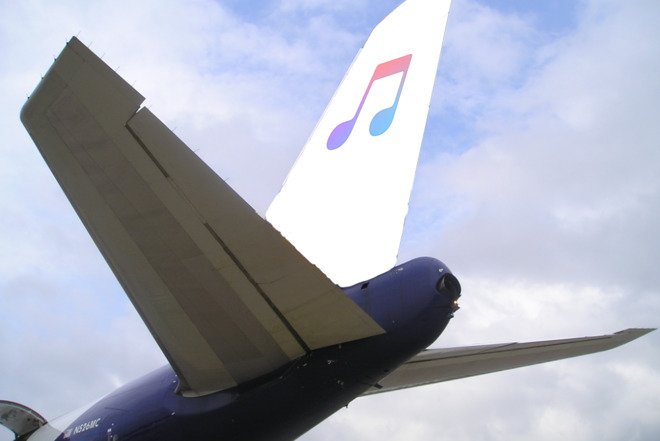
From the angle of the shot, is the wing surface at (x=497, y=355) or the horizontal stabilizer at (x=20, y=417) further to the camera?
the horizontal stabilizer at (x=20, y=417)

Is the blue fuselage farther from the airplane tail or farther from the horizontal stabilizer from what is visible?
the horizontal stabilizer

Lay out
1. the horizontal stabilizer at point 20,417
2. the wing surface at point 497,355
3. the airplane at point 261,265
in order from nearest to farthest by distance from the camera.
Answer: the airplane at point 261,265, the wing surface at point 497,355, the horizontal stabilizer at point 20,417

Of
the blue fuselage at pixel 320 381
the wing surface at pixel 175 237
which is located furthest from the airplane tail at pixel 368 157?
the wing surface at pixel 175 237

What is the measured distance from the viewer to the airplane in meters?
3.95

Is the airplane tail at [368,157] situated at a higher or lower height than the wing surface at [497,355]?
higher

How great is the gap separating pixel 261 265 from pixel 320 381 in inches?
62.9

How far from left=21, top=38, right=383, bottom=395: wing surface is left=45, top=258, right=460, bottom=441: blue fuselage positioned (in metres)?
0.18

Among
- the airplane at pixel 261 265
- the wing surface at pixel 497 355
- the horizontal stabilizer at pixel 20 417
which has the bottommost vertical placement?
the wing surface at pixel 497 355

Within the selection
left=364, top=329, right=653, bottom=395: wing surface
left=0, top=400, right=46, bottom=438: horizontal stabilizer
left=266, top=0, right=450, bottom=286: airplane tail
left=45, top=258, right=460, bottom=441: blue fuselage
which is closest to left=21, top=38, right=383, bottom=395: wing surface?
left=45, top=258, right=460, bottom=441: blue fuselage

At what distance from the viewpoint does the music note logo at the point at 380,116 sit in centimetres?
699

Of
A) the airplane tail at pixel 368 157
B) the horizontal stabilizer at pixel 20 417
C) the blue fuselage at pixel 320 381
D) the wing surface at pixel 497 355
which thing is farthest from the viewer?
the horizontal stabilizer at pixel 20 417

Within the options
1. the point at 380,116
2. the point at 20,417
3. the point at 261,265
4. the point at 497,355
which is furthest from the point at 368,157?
the point at 20,417

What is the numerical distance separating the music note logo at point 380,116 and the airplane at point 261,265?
0.02m

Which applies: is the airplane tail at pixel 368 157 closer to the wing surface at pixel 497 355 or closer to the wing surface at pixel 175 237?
the wing surface at pixel 175 237
